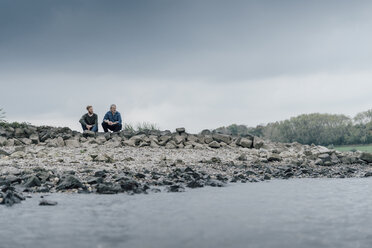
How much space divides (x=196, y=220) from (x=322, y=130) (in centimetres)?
1926

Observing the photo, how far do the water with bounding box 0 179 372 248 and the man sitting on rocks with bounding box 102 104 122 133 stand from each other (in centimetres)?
954

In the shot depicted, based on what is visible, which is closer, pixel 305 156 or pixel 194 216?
pixel 194 216

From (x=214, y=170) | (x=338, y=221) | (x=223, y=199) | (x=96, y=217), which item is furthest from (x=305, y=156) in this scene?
(x=96, y=217)

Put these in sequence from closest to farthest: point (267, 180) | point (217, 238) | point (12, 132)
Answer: point (217, 238) → point (267, 180) → point (12, 132)

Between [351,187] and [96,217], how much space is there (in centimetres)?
487

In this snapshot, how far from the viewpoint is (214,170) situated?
9312mm

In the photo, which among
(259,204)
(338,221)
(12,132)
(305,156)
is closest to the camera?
(338,221)

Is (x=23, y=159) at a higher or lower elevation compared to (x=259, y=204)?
higher

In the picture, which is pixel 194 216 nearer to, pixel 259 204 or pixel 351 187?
pixel 259 204

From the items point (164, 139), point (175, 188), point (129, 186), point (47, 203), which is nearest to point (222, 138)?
point (164, 139)

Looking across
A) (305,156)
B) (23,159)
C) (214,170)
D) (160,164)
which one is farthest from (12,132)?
(305,156)

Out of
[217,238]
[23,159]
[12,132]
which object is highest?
[12,132]

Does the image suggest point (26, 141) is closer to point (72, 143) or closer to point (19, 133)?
point (19, 133)

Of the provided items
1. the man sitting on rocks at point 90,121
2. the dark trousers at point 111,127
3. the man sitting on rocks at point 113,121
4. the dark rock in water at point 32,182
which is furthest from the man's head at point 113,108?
the dark rock in water at point 32,182
